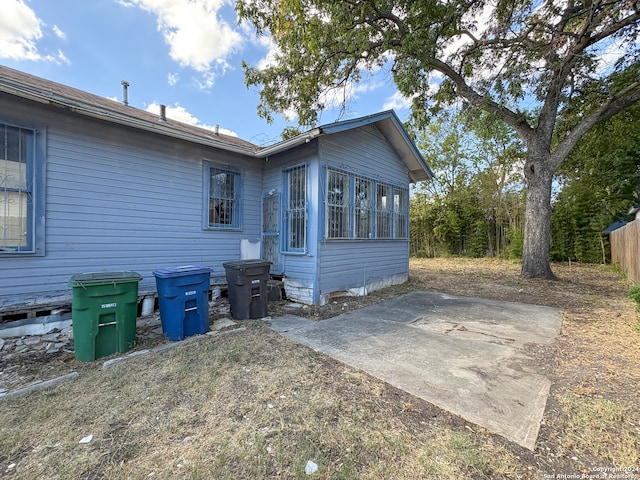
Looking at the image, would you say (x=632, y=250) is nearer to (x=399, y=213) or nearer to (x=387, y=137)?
(x=399, y=213)

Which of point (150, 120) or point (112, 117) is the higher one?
point (150, 120)

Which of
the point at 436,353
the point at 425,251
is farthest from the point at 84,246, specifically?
the point at 425,251

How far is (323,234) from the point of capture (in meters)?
5.86

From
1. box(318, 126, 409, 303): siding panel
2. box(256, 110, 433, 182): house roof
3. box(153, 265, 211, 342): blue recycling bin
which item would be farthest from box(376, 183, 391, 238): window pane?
box(153, 265, 211, 342): blue recycling bin

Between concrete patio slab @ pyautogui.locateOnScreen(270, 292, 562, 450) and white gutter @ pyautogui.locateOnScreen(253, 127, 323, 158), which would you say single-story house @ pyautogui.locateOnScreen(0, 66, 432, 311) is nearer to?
white gutter @ pyautogui.locateOnScreen(253, 127, 323, 158)

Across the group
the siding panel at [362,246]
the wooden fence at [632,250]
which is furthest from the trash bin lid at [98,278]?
the wooden fence at [632,250]

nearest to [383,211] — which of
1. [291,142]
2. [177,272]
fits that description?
[291,142]

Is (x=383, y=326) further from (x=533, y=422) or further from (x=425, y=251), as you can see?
(x=425, y=251)

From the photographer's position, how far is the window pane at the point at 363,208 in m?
6.95

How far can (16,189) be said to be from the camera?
13.1ft

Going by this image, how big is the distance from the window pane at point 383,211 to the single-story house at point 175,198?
5cm

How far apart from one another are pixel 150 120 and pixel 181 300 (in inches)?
153

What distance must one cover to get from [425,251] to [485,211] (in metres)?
4.40

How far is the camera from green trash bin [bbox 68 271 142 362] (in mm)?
3211
